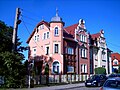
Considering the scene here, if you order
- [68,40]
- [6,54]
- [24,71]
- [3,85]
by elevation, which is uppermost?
[68,40]

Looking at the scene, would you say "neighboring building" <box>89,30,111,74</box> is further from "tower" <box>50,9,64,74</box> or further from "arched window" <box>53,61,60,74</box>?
"arched window" <box>53,61,60,74</box>

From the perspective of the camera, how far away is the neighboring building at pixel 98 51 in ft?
156

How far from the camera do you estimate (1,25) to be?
2989 centimetres

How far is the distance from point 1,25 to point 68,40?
567 inches

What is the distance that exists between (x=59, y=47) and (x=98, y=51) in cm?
1548

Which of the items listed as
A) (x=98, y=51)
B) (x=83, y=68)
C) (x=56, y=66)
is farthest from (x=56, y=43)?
(x=98, y=51)

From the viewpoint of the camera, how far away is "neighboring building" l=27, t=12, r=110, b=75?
125 feet

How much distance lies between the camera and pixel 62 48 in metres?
38.2

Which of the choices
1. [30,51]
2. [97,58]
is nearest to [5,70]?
[30,51]

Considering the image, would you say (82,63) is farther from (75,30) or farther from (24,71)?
(24,71)

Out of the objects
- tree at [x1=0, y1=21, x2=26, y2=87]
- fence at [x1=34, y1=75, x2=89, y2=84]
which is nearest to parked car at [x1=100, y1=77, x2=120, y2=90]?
tree at [x1=0, y1=21, x2=26, y2=87]

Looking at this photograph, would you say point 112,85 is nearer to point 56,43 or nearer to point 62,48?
point 62,48

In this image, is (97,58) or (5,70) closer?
(5,70)

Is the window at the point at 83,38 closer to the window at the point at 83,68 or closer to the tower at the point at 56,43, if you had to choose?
the window at the point at 83,68
